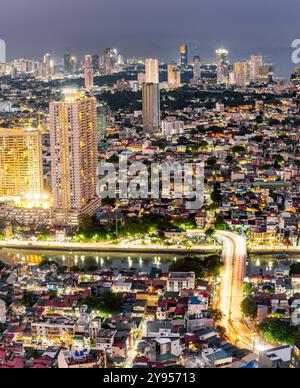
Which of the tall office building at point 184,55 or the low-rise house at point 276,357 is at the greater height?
the tall office building at point 184,55

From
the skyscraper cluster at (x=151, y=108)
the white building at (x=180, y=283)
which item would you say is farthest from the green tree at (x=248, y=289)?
the skyscraper cluster at (x=151, y=108)

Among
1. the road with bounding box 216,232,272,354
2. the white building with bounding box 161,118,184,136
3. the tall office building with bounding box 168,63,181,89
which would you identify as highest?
the tall office building with bounding box 168,63,181,89

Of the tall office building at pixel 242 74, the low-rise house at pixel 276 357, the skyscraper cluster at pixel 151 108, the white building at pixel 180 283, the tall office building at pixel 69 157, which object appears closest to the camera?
the low-rise house at pixel 276 357

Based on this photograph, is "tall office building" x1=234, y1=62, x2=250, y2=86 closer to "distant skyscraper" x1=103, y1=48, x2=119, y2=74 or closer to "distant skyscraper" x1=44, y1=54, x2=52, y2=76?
"distant skyscraper" x1=103, y1=48, x2=119, y2=74

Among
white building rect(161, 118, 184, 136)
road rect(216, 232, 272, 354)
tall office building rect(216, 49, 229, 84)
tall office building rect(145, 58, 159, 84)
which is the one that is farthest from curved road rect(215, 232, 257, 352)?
tall office building rect(216, 49, 229, 84)

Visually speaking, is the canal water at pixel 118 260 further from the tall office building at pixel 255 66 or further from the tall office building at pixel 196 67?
the tall office building at pixel 196 67
